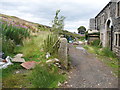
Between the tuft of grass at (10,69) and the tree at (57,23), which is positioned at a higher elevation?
the tree at (57,23)

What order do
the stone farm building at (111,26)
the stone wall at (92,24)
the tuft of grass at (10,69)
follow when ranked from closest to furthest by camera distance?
the tuft of grass at (10,69) < the stone farm building at (111,26) < the stone wall at (92,24)

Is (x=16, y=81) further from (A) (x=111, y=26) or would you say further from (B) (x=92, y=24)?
(B) (x=92, y=24)

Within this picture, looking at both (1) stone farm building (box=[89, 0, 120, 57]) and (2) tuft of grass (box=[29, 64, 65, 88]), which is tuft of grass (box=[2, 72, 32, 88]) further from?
(1) stone farm building (box=[89, 0, 120, 57])

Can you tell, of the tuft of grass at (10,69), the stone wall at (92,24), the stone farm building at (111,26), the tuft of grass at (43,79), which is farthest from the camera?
the stone wall at (92,24)

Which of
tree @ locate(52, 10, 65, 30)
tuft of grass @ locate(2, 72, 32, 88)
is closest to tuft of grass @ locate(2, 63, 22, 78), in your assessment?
tuft of grass @ locate(2, 72, 32, 88)

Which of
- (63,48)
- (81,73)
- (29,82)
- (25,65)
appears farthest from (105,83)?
(25,65)

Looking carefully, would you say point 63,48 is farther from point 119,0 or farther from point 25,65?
point 119,0

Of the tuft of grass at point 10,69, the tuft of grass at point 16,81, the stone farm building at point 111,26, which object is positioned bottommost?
the tuft of grass at point 16,81

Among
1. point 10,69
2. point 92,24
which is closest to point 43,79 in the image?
point 10,69

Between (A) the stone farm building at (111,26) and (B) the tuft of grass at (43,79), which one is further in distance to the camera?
(A) the stone farm building at (111,26)

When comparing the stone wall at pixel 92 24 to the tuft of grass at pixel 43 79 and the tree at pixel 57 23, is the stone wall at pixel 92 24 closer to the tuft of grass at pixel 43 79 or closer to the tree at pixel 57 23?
the tree at pixel 57 23

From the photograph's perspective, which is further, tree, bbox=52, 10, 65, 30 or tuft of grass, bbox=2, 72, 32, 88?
tree, bbox=52, 10, 65, 30

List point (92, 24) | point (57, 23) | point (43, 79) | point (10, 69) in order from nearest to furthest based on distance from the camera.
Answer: point (43, 79), point (10, 69), point (57, 23), point (92, 24)

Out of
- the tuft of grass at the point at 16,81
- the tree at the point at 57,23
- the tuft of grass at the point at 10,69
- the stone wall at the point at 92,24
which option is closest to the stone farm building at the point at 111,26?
the tree at the point at 57,23
